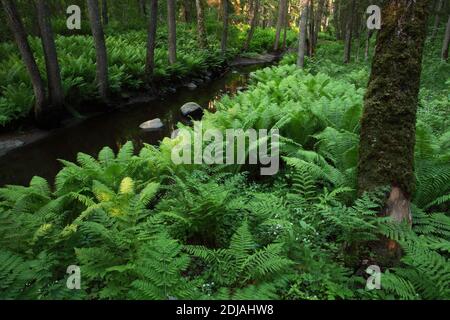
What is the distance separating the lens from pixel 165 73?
54.2 ft

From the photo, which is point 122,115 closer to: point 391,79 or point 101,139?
point 101,139

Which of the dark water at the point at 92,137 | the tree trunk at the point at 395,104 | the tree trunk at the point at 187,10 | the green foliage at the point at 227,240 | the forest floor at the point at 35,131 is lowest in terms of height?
the dark water at the point at 92,137

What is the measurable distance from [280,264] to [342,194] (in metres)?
1.64

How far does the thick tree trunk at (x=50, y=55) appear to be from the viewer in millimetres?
10289

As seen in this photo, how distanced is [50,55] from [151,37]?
17.3 feet

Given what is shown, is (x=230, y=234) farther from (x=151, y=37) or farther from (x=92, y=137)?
(x=151, y=37)

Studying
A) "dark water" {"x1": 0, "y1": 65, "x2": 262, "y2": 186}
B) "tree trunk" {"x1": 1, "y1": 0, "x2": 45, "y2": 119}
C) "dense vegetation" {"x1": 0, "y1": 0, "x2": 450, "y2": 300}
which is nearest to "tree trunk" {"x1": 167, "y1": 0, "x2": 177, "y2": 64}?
"dark water" {"x1": 0, "y1": 65, "x2": 262, "y2": 186}

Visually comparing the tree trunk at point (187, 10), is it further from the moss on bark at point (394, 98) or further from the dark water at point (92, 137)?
the moss on bark at point (394, 98)

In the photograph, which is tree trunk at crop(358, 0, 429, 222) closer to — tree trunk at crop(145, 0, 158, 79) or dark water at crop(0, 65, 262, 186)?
dark water at crop(0, 65, 262, 186)

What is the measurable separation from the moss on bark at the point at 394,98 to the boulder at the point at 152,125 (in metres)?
8.79

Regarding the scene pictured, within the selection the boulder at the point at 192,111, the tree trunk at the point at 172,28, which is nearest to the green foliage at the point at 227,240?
the boulder at the point at 192,111

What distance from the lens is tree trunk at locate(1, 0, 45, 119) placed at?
9539 millimetres

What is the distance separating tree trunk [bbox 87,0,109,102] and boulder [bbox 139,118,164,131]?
240 cm

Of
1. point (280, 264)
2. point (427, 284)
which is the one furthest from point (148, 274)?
point (427, 284)
